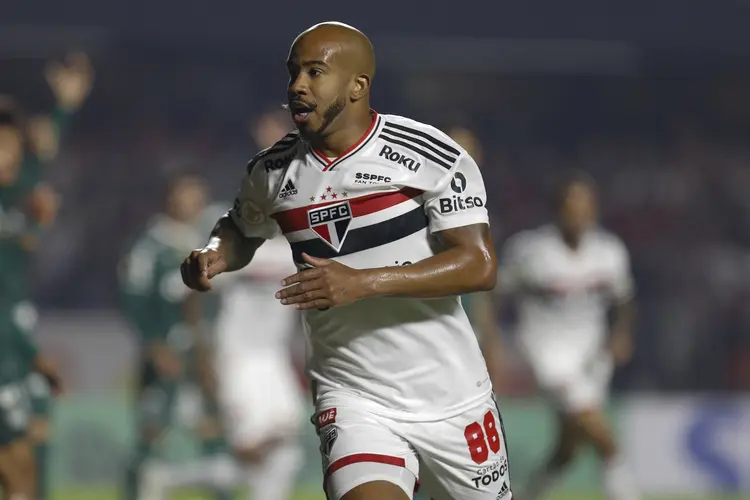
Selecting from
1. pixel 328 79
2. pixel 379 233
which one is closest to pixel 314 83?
pixel 328 79

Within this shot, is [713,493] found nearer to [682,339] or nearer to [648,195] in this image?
[682,339]

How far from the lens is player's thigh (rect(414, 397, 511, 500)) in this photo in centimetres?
427

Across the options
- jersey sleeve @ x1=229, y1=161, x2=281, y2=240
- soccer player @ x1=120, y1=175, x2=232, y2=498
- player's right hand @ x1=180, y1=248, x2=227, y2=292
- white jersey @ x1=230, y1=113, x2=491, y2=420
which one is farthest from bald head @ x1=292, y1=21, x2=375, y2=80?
soccer player @ x1=120, y1=175, x2=232, y2=498

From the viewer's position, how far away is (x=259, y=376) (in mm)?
9023

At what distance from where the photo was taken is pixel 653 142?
13977 millimetres

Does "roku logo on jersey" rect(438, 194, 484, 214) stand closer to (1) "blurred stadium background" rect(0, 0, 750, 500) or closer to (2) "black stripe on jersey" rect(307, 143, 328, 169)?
(2) "black stripe on jersey" rect(307, 143, 328, 169)

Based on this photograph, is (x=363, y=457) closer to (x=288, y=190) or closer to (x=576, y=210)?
(x=288, y=190)

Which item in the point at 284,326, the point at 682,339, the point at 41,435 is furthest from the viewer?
the point at 682,339

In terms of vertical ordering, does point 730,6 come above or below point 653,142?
above

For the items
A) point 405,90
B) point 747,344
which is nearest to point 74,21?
point 405,90

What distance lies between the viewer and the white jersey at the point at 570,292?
9781 mm

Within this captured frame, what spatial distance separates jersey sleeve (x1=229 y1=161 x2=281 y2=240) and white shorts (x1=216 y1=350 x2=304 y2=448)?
4.36m

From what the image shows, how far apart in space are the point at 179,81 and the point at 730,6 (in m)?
5.22

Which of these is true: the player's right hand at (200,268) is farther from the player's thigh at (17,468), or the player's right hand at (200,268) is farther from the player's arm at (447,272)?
the player's thigh at (17,468)
